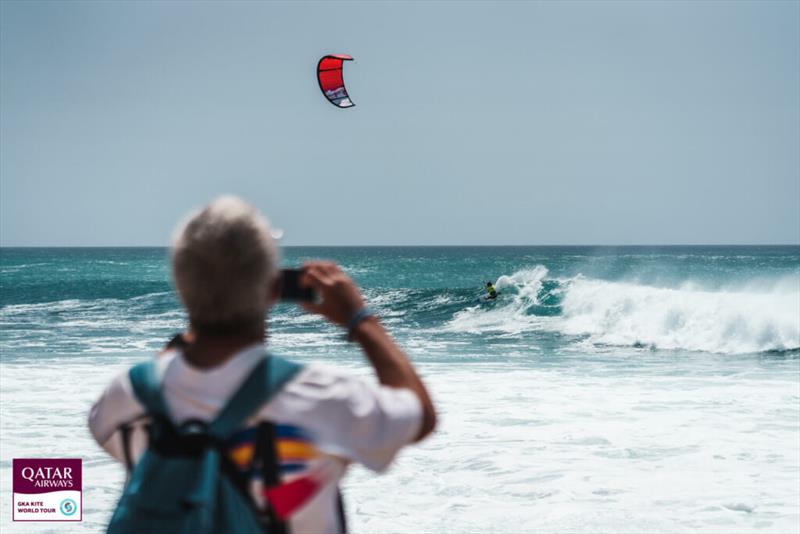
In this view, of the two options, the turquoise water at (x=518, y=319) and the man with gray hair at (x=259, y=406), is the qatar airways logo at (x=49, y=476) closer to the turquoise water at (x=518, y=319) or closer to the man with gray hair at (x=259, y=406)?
the man with gray hair at (x=259, y=406)

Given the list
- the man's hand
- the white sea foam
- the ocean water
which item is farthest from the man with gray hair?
the white sea foam

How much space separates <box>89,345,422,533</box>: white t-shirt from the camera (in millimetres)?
1304

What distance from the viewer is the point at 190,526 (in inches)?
50.0

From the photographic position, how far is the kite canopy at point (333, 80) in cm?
806

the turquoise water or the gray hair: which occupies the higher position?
the gray hair

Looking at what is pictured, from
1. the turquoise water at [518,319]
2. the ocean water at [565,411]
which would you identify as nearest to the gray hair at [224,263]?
the ocean water at [565,411]

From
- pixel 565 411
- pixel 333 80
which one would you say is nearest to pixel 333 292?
pixel 333 80

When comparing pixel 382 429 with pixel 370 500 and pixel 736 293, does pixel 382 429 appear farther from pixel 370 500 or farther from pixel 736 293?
pixel 736 293

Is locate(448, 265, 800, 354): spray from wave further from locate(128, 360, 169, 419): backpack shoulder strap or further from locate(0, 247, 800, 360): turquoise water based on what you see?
locate(128, 360, 169, 419): backpack shoulder strap

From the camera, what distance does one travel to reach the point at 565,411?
9.84 metres

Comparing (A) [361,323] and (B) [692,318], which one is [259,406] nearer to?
(A) [361,323]

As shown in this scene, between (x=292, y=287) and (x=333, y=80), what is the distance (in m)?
7.20

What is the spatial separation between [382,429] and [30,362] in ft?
48.8

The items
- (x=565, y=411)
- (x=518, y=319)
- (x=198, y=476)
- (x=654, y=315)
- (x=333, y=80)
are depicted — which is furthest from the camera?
Answer: (x=518, y=319)
